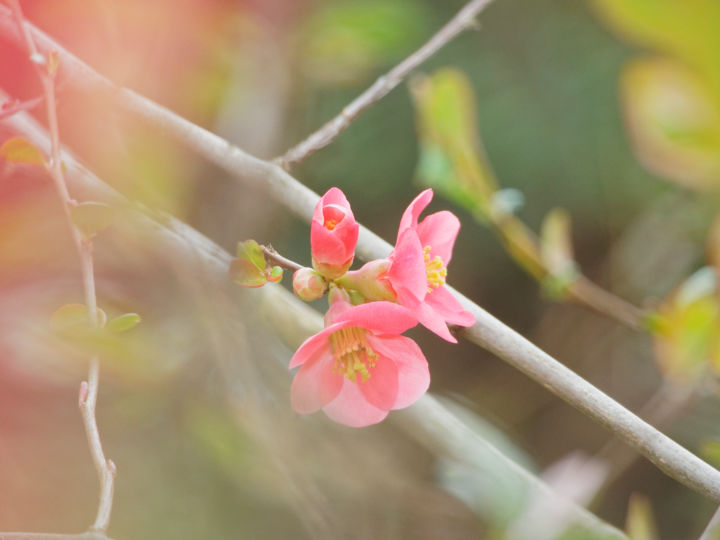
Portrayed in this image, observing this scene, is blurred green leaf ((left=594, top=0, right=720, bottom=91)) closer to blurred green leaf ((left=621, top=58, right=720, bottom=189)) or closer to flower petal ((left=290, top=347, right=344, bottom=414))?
blurred green leaf ((left=621, top=58, right=720, bottom=189))

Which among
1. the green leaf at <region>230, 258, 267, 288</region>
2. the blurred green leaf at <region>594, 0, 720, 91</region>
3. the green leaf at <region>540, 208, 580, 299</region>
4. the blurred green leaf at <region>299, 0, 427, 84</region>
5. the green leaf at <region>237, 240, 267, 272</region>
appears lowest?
the blurred green leaf at <region>594, 0, 720, 91</region>

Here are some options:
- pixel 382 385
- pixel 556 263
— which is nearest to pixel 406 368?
pixel 382 385

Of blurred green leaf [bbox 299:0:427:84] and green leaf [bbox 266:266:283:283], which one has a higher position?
blurred green leaf [bbox 299:0:427:84]

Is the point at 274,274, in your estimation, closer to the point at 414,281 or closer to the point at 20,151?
the point at 414,281

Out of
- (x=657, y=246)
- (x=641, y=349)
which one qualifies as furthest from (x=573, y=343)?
(x=657, y=246)

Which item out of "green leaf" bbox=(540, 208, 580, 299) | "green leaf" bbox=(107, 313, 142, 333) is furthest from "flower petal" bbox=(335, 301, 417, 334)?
"green leaf" bbox=(540, 208, 580, 299)

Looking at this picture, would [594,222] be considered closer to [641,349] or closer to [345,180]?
[641,349]
